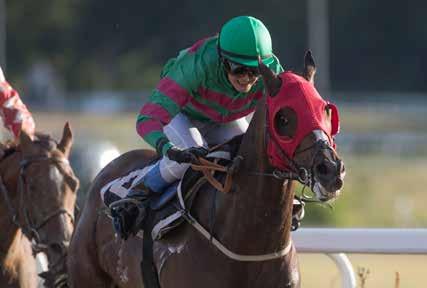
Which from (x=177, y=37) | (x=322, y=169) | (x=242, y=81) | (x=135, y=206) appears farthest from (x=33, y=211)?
(x=177, y=37)

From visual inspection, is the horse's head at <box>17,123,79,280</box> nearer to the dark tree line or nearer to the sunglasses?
the sunglasses

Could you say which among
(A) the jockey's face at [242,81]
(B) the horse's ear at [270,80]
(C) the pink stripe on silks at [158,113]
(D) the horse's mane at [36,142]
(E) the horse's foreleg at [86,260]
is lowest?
(E) the horse's foreleg at [86,260]

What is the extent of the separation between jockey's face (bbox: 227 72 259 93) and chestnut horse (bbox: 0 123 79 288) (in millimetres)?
1980

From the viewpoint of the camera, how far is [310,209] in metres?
21.1

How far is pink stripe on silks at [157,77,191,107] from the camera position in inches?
265

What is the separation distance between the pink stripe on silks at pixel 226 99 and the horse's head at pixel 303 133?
0.65 metres

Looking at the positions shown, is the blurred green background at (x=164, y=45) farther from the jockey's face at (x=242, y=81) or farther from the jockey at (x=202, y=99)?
the jockey's face at (x=242, y=81)

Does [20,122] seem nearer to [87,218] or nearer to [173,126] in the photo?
[87,218]

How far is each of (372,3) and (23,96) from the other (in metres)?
14.4

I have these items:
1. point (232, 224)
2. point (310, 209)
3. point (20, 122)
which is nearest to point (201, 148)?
point (232, 224)

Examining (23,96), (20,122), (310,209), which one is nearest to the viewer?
(20,122)

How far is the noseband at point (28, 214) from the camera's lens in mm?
8055

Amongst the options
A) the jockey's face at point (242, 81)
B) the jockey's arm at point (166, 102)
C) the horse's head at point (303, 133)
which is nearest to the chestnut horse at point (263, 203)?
the horse's head at point (303, 133)

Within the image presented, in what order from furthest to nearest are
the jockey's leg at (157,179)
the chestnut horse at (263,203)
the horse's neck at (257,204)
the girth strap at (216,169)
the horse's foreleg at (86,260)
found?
the horse's foreleg at (86,260), the jockey's leg at (157,179), the girth strap at (216,169), the horse's neck at (257,204), the chestnut horse at (263,203)
